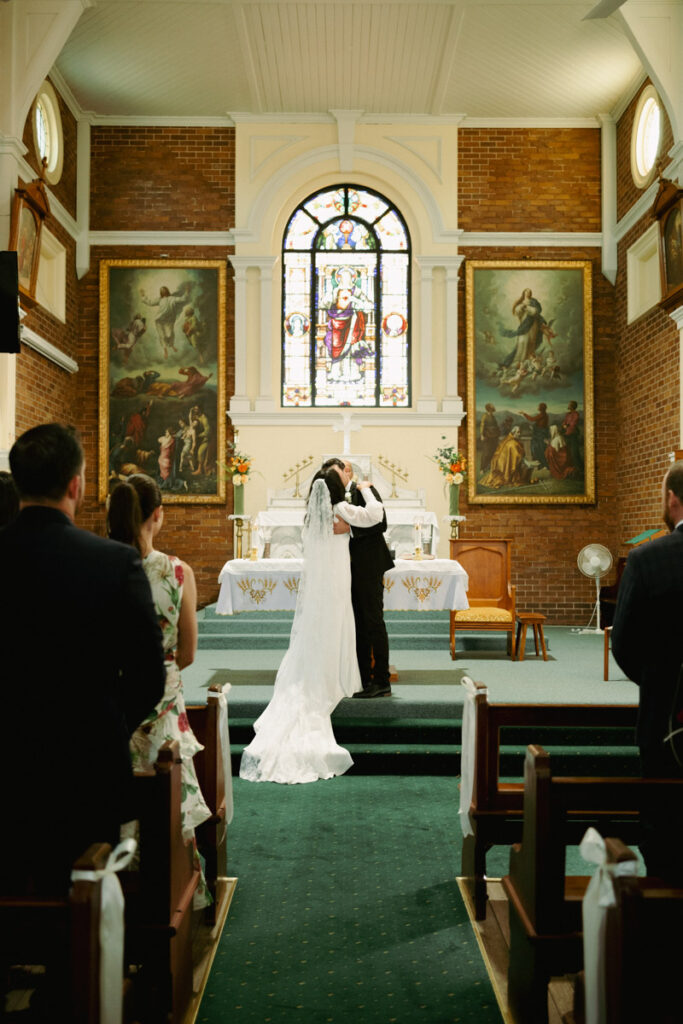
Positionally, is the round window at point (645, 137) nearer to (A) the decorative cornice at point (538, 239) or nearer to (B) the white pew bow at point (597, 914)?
(A) the decorative cornice at point (538, 239)

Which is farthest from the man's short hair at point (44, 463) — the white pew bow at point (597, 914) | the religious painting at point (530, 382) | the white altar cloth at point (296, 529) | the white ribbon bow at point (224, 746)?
the religious painting at point (530, 382)

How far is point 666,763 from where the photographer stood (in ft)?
8.34

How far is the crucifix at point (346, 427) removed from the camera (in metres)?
11.6

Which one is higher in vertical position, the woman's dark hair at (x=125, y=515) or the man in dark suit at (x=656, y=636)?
the woman's dark hair at (x=125, y=515)

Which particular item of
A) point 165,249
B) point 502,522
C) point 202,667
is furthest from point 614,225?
point 202,667

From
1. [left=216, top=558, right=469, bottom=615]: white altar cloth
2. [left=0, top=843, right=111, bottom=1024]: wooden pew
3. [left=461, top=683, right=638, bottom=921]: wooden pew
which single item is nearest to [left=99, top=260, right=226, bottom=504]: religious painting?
[left=216, top=558, right=469, bottom=615]: white altar cloth

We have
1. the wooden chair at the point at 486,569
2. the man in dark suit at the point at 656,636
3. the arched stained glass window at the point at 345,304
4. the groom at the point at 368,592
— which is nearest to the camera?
the man in dark suit at the point at 656,636

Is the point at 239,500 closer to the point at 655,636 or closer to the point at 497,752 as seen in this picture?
the point at 497,752

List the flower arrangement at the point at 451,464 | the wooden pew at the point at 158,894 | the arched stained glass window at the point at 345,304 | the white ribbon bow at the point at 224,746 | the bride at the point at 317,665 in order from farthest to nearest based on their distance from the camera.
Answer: the arched stained glass window at the point at 345,304
the flower arrangement at the point at 451,464
the bride at the point at 317,665
the white ribbon bow at the point at 224,746
the wooden pew at the point at 158,894

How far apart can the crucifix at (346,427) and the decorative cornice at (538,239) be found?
9.73 feet

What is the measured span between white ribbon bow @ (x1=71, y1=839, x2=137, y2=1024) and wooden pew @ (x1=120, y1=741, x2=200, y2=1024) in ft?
1.66

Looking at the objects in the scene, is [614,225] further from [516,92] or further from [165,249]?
[165,249]

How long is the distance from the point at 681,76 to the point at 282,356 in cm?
596

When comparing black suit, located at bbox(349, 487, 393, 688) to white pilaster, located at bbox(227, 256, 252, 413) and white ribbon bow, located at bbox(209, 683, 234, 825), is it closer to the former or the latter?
white ribbon bow, located at bbox(209, 683, 234, 825)
